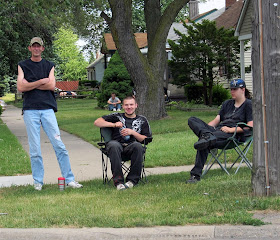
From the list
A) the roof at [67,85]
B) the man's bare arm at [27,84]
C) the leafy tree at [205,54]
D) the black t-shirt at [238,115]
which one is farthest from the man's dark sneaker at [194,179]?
the roof at [67,85]

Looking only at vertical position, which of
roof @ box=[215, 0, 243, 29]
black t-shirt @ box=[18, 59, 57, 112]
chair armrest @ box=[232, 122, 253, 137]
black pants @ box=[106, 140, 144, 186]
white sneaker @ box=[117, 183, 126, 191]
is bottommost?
white sneaker @ box=[117, 183, 126, 191]

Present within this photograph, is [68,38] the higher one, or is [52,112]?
[68,38]

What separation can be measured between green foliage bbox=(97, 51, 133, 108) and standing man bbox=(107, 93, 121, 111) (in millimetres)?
3527

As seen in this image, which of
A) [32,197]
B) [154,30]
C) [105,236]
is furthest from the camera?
[154,30]

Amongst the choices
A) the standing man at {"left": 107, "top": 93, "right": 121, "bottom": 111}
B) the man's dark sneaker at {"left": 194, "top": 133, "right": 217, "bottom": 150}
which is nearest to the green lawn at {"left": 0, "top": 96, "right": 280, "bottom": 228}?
the man's dark sneaker at {"left": 194, "top": 133, "right": 217, "bottom": 150}

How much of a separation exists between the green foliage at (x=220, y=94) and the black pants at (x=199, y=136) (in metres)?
19.6

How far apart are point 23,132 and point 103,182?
1088 centimetres

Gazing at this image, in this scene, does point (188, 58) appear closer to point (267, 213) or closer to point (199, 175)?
point (199, 175)

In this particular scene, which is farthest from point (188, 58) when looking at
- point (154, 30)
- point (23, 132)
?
point (23, 132)

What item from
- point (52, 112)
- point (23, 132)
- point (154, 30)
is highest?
point (154, 30)

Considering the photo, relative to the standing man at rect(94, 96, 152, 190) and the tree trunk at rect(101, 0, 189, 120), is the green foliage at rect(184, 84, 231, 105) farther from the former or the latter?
the standing man at rect(94, 96, 152, 190)

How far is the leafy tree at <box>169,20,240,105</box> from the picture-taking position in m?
26.5

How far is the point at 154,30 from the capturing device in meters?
21.1

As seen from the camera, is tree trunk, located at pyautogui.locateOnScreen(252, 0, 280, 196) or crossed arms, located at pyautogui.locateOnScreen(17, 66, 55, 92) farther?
crossed arms, located at pyautogui.locateOnScreen(17, 66, 55, 92)
